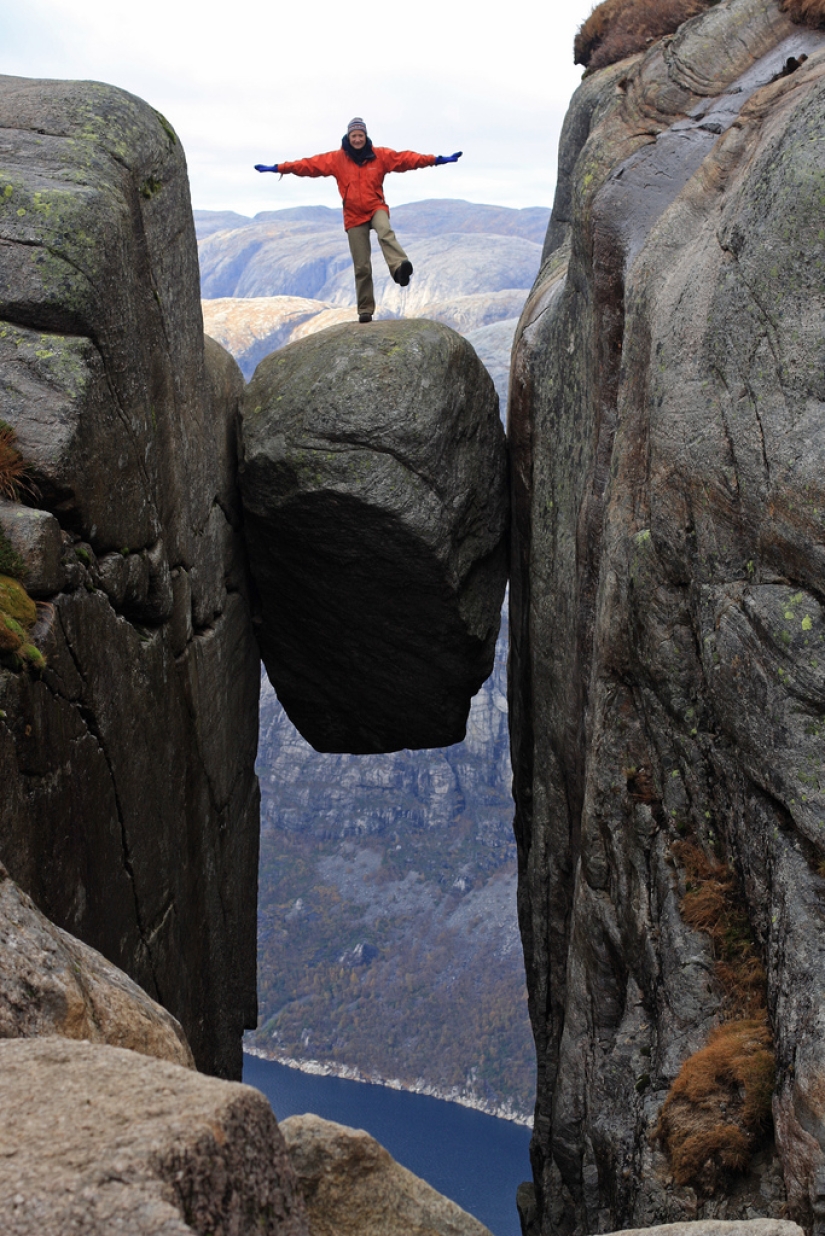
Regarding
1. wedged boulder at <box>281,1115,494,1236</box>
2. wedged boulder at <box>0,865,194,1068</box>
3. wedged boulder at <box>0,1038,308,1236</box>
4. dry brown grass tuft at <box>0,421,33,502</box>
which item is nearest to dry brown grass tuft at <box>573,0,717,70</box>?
dry brown grass tuft at <box>0,421,33,502</box>

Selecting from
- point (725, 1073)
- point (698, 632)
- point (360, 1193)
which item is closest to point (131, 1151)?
point (360, 1193)

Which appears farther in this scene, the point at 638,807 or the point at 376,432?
the point at 376,432

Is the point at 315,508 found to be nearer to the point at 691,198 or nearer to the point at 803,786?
the point at 691,198

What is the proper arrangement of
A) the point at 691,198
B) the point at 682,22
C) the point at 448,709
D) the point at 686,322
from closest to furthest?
1. the point at 686,322
2. the point at 691,198
3. the point at 682,22
4. the point at 448,709

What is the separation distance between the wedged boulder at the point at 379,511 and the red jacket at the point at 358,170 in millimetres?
2207

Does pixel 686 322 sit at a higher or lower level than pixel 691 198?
lower

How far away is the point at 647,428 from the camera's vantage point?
12.2 m

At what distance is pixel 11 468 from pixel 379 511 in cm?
788

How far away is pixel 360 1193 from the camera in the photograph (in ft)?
25.0

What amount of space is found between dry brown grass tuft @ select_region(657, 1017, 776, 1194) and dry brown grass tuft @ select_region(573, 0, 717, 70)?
15.4 meters

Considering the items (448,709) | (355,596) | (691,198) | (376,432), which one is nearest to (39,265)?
(376,432)

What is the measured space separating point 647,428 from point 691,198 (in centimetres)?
324

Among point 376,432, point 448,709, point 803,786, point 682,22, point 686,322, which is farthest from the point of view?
point 448,709

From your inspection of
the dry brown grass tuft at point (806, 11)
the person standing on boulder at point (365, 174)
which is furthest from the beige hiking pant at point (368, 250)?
the dry brown grass tuft at point (806, 11)
